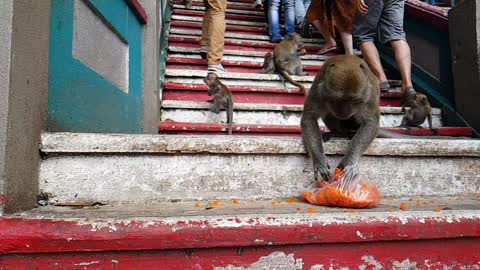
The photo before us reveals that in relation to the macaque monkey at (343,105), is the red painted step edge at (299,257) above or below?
below

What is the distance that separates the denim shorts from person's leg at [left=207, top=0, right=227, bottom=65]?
156 cm

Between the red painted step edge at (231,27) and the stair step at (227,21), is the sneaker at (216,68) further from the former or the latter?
the stair step at (227,21)

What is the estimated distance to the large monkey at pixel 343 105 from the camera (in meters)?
2.13

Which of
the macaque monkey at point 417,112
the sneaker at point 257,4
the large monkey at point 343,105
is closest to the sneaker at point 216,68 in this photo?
the macaque monkey at point 417,112

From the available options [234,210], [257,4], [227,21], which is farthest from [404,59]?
[257,4]

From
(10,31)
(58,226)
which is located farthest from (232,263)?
(10,31)

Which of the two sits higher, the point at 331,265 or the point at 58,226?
the point at 58,226

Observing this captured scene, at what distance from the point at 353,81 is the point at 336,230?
105cm

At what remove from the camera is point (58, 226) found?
4.29 ft

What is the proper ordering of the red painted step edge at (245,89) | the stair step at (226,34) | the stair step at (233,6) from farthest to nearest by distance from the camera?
the stair step at (233,6) < the stair step at (226,34) < the red painted step edge at (245,89)

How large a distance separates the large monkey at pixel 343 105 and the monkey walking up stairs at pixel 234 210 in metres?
0.08

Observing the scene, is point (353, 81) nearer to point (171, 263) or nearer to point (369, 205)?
point (369, 205)

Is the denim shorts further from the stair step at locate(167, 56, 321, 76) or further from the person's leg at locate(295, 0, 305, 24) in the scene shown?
the person's leg at locate(295, 0, 305, 24)

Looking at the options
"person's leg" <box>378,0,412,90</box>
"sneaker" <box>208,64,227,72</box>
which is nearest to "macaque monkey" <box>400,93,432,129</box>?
"person's leg" <box>378,0,412,90</box>
